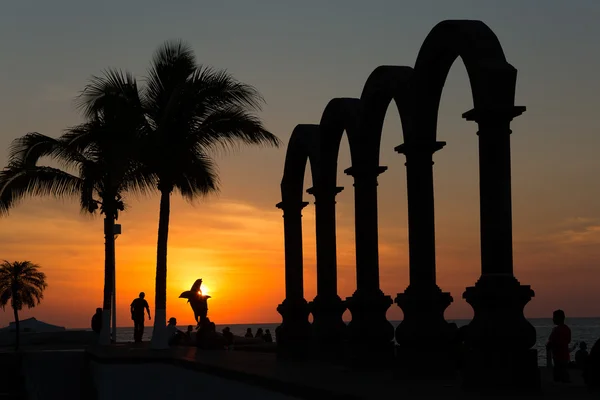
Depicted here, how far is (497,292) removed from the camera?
11.2 metres

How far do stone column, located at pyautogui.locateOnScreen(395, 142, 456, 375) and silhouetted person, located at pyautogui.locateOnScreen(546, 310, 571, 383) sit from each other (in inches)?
79.0

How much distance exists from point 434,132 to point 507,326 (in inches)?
131

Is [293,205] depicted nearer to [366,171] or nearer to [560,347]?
[366,171]

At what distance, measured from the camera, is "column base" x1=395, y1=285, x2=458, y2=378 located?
1333cm

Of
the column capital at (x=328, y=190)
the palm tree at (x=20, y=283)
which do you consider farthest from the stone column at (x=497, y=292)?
the palm tree at (x=20, y=283)

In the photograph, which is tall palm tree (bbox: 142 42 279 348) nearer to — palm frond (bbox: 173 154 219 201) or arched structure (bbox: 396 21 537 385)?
palm frond (bbox: 173 154 219 201)

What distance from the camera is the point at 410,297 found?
13.6 meters

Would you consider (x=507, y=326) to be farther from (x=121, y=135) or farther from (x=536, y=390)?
(x=121, y=135)

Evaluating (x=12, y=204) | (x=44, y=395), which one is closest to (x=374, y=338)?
(x=44, y=395)

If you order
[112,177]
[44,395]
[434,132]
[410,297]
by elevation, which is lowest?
[44,395]

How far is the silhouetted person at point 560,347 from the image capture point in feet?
47.6

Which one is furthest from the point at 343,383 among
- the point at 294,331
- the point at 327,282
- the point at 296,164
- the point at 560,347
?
the point at 296,164

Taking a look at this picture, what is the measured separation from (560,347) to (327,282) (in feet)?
15.2

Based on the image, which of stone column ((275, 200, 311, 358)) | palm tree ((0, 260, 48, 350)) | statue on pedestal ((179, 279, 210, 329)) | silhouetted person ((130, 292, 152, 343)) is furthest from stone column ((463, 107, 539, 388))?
palm tree ((0, 260, 48, 350))
